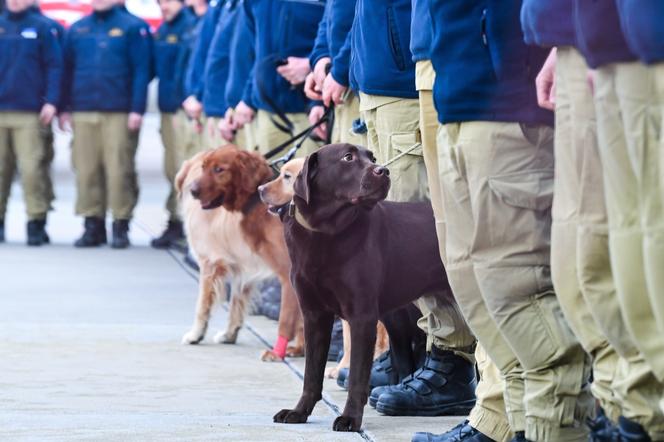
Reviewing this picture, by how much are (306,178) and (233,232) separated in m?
2.51

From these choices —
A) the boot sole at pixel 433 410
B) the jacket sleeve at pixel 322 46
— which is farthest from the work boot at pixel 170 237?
the boot sole at pixel 433 410

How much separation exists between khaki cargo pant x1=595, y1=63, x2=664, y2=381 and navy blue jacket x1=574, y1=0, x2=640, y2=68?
0.08 feet

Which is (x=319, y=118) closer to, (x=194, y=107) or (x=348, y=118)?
(x=348, y=118)

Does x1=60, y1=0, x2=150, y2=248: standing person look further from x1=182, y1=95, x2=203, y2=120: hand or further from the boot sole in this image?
the boot sole

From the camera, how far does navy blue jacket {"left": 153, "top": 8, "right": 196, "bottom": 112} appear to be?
1390cm

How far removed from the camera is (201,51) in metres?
12.4

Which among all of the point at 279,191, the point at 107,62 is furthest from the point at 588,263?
the point at 107,62

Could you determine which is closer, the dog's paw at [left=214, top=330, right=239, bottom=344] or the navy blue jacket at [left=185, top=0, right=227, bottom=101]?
the dog's paw at [left=214, top=330, right=239, bottom=344]

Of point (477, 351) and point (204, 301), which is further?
point (204, 301)

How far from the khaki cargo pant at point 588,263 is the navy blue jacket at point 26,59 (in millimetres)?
10392

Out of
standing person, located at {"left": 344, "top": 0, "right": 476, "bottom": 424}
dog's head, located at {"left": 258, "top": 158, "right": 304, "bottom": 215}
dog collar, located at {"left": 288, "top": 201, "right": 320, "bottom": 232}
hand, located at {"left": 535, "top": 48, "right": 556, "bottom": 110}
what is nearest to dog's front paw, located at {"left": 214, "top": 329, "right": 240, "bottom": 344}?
dog's head, located at {"left": 258, "top": 158, "right": 304, "bottom": 215}

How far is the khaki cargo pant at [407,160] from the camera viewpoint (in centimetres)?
554

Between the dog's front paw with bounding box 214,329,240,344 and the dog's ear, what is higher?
the dog's ear

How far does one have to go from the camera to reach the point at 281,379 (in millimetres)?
6512
